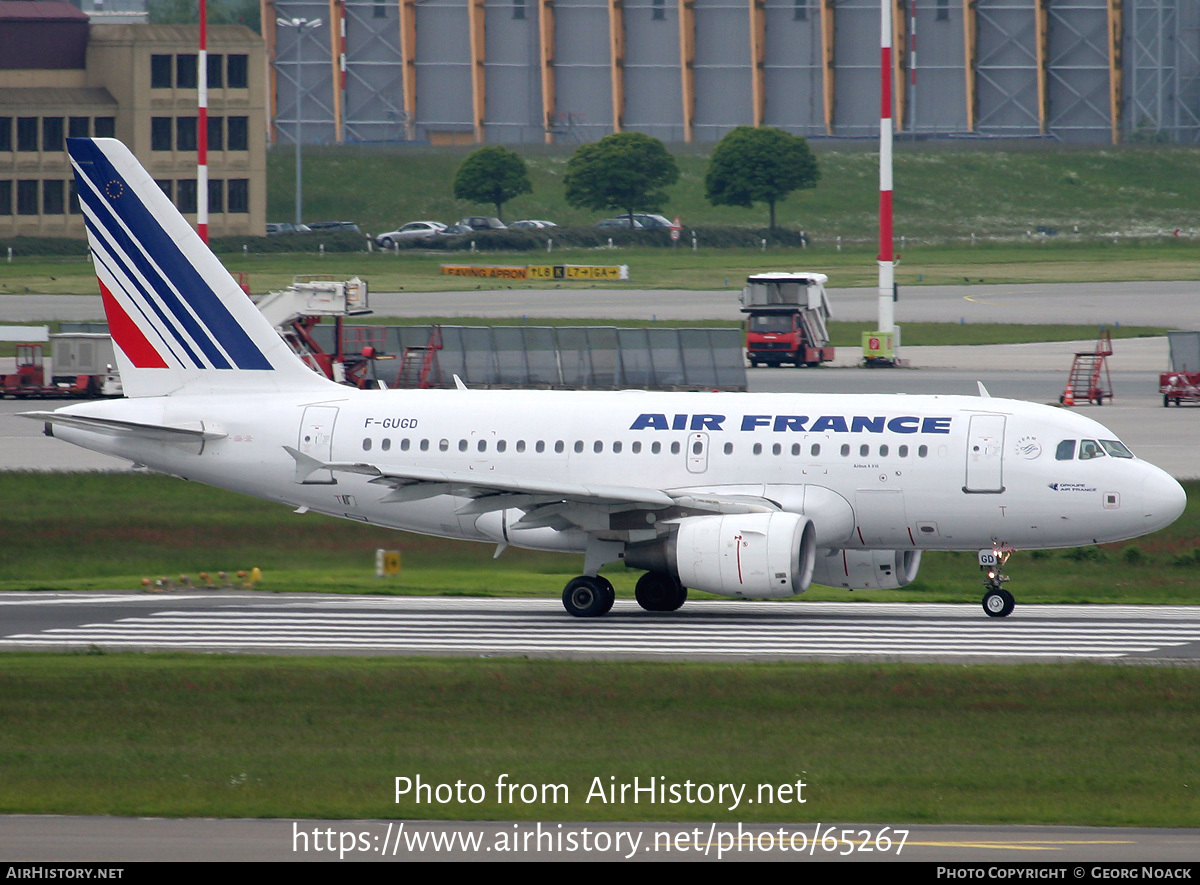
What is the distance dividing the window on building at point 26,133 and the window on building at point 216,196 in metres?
14.2

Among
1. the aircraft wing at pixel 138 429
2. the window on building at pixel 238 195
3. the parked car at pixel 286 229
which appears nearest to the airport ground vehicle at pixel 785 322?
the aircraft wing at pixel 138 429

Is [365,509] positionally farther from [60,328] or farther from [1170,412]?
[60,328]

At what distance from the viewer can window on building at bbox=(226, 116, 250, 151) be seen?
138 meters

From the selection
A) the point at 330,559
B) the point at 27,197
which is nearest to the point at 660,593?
the point at 330,559

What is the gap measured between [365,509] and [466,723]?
12922 mm

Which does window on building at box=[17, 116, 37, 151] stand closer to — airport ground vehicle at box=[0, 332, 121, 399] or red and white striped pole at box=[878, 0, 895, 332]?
airport ground vehicle at box=[0, 332, 121, 399]

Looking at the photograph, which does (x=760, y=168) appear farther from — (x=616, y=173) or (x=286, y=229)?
(x=286, y=229)

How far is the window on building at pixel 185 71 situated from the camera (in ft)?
444

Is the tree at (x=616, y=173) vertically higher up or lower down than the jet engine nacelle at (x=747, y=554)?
higher up

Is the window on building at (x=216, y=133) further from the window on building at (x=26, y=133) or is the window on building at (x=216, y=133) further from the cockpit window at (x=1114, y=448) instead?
the cockpit window at (x=1114, y=448)

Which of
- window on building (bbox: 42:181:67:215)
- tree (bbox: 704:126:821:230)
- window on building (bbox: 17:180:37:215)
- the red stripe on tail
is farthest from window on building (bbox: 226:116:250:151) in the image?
the red stripe on tail

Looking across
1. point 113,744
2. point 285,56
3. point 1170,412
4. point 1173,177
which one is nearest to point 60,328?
point 1170,412

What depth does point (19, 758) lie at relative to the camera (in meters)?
20.0

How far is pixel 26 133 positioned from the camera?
135m
